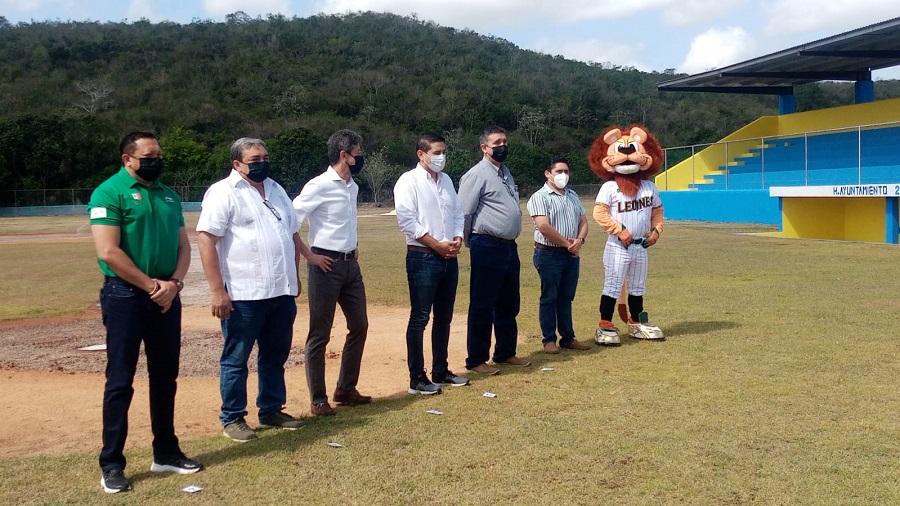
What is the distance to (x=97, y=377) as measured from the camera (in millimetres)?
7387

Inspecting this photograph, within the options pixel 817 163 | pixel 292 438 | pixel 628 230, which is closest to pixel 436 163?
pixel 292 438

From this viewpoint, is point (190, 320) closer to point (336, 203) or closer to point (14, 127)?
point (336, 203)

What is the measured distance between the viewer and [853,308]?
9.66 meters

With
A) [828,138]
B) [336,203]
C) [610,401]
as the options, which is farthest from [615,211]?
[828,138]

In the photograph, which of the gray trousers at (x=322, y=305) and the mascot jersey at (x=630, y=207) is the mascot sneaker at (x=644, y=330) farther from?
the gray trousers at (x=322, y=305)

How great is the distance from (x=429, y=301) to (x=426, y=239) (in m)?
0.50

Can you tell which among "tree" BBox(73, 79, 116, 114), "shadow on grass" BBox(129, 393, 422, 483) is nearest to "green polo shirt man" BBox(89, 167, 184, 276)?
"shadow on grass" BBox(129, 393, 422, 483)

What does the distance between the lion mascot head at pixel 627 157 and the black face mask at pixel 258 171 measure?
436cm

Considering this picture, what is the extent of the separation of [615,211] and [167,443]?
16.9 feet

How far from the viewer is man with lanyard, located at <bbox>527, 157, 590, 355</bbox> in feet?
25.5

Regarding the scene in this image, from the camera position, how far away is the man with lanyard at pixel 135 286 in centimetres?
434

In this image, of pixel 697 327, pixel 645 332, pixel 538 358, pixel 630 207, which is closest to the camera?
pixel 538 358

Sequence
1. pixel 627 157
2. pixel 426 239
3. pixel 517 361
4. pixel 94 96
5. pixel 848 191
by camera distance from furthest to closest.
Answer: pixel 94 96
pixel 848 191
pixel 627 157
pixel 517 361
pixel 426 239

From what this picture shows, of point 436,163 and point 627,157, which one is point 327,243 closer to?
point 436,163
